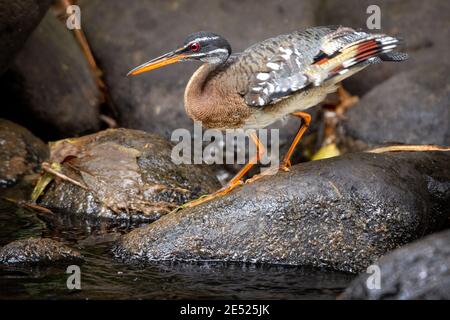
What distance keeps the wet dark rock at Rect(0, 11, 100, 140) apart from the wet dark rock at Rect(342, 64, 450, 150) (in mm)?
3499

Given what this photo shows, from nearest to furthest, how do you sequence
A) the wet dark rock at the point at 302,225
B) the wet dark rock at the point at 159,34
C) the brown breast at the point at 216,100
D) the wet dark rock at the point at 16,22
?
the wet dark rock at the point at 302,225 < the brown breast at the point at 216,100 < the wet dark rock at the point at 16,22 < the wet dark rock at the point at 159,34

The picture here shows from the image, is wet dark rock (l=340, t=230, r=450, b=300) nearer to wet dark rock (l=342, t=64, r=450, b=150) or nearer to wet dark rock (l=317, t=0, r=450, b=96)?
wet dark rock (l=342, t=64, r=450, b=150)

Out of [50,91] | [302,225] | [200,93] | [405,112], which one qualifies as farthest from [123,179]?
[405,112]

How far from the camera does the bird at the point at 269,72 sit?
22.5ft

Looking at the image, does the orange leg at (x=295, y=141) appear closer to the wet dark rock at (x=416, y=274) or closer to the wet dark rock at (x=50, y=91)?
the wet dark rock at (x=416, y=274)

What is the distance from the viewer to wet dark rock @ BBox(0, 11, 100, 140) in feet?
32.3

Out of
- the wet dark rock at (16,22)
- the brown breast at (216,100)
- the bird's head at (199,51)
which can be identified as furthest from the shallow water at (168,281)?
the wet dark rock at (16,22)

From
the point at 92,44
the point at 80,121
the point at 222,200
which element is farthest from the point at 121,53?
the point at 222,200

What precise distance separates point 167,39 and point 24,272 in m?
5.08

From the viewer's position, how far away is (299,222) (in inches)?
262

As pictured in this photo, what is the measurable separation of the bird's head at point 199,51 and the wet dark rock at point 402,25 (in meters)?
3.97

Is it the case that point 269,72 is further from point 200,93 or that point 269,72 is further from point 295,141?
point 295,141
